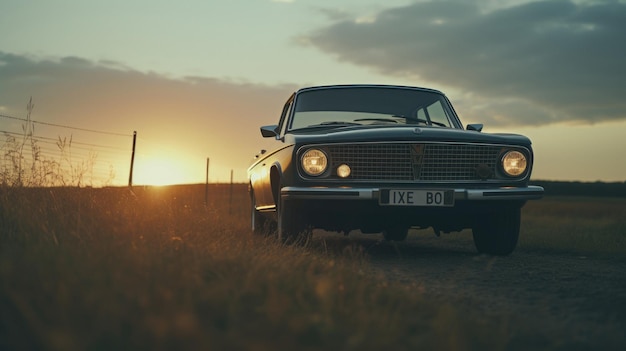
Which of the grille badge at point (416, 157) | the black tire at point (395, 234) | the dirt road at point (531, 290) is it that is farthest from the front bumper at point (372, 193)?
the black tire at point (395, 234)

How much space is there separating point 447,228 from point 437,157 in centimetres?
96

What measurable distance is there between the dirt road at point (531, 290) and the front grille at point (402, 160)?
75 cm

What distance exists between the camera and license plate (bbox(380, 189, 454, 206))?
538 centimetres

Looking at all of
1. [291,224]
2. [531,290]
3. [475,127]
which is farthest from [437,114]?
[531,290]

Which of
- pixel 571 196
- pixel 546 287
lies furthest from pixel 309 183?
pixel 571 196

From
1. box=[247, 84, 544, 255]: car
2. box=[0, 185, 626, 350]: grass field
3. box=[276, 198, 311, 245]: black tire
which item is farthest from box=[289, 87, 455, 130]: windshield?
box=[0, 185, 626, 350]: grass field

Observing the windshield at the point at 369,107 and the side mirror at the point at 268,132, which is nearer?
the windshield at the point at 369,107

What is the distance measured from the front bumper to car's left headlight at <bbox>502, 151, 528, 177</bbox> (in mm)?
147

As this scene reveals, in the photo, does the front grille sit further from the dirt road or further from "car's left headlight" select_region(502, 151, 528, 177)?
the dirt road

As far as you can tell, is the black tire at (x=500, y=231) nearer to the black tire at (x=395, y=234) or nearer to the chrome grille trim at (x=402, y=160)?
the chrome grille trim at (x=402, y=160)

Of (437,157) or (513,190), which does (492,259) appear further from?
(437,157)

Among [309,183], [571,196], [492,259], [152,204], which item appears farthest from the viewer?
[571,196]

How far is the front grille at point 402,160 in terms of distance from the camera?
552 cm

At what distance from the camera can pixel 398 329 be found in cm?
255
